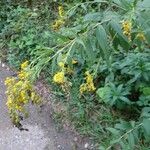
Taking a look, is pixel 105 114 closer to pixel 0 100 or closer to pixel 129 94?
pixel 129 94

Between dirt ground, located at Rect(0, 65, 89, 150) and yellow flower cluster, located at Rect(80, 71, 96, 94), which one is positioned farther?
dirt ground, located at Rect(0, 65, 89, 150)

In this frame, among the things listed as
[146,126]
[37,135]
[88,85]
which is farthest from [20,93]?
[37,135]

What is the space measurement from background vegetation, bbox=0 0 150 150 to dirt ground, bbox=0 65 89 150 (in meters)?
0.14

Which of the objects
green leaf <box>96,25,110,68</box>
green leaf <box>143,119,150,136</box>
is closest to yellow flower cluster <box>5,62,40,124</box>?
green leaf <box>96,25,110,68</box>

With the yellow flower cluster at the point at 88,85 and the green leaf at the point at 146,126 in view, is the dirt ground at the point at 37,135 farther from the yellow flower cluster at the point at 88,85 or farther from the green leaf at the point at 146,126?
the green leaf at the point at 146,126

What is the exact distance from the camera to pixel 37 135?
3619mm

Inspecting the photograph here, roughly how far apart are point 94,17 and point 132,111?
1706mm

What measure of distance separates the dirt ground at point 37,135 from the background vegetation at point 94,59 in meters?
0.14

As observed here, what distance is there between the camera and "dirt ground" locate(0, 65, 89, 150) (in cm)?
349

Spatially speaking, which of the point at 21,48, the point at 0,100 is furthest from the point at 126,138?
the point at 21,48

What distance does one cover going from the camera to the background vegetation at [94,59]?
1717mm

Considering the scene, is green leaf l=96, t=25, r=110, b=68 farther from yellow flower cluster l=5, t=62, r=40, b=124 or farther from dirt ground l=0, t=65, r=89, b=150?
dirt ground l=0, t=65, r=89, b=150

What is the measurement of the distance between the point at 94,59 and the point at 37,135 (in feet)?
6.75

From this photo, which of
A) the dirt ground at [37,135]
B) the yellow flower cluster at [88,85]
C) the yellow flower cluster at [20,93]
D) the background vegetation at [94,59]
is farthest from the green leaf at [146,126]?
the dirt ground at [37,135]
